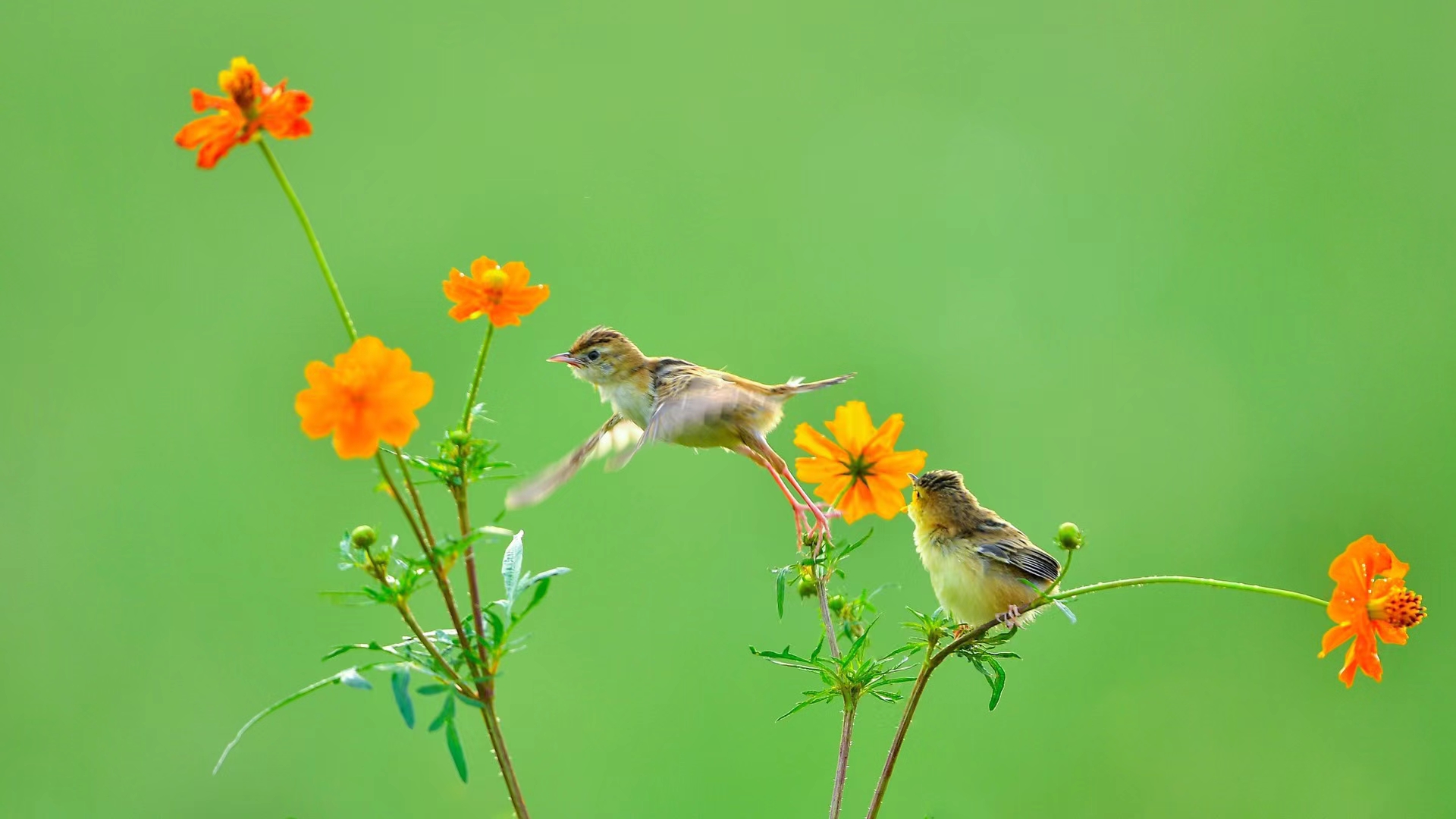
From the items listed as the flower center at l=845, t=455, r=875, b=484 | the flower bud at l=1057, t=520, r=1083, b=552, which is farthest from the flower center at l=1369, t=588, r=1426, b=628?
the flower center at l=845, t=455, r=875, b=484

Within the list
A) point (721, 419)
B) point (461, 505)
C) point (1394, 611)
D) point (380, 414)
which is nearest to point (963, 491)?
point (721, 419)

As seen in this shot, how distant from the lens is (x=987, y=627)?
3.99 ft

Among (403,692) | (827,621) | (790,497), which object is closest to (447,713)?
(403,692)

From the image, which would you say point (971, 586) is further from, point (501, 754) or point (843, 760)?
point (501, 754)

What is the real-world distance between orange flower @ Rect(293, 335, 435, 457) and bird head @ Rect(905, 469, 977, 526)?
0.83 m

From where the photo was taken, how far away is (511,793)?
3.83 feet

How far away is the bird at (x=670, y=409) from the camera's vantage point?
1.64 metres

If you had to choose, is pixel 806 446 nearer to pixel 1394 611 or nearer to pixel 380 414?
pixel 380 414

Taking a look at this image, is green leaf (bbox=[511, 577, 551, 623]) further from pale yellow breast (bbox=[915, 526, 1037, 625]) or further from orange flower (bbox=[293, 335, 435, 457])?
pale yellow breast (bbox=[915, 526, 1037, 625])

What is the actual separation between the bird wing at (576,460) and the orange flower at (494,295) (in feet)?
0.72

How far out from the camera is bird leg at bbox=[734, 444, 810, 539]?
5.13ft

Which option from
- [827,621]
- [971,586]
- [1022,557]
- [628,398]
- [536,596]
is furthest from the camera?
[628,398]

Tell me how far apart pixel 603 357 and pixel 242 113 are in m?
0.76

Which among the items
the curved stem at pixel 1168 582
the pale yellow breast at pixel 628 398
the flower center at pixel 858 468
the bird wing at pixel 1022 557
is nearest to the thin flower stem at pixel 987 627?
the curved stem at pixel 1168 582
